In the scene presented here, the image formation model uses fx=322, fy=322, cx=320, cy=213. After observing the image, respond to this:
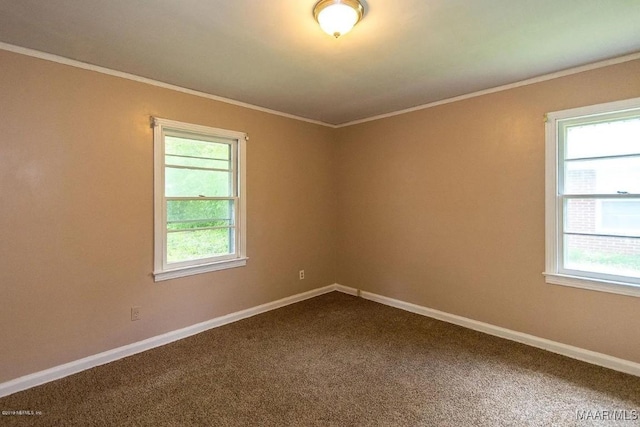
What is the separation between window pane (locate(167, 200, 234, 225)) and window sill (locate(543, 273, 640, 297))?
315 cm

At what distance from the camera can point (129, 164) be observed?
2785 millimetres

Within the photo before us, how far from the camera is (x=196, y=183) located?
3.28 m

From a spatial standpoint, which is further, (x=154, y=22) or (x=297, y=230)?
(x=297, y=230)

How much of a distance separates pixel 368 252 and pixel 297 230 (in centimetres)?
99

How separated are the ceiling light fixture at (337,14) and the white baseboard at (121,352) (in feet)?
9.52

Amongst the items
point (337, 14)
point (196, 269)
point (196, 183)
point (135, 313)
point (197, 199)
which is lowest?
point (135, 313)

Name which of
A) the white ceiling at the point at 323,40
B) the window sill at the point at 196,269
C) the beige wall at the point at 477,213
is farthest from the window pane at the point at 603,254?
the window sill at the point at 196,269

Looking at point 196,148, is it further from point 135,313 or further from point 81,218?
point 135,313

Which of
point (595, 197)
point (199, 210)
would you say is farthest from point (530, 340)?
point (199, 210)

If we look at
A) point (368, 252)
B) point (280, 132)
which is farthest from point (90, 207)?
point (368, 252)

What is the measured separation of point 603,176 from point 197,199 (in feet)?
11.8

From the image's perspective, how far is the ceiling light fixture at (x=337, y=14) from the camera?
1714 mm

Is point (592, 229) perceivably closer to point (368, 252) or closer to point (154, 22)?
point (368, 252)

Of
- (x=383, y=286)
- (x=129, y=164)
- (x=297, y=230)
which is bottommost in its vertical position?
(x=383, y=286)
